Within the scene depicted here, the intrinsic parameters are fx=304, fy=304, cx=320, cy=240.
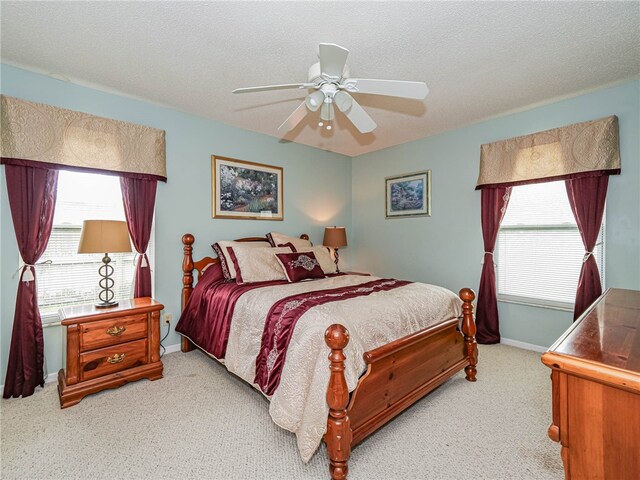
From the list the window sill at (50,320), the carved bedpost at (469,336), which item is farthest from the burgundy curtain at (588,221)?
the window sill at (50,320)

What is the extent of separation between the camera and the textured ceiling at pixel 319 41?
6.01 feet

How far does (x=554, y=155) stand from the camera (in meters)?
3.02

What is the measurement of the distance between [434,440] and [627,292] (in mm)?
1580

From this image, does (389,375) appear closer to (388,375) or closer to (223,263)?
(388,375)

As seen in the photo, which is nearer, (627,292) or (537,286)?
(627,292)

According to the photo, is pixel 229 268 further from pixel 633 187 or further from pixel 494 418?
pixel 633 187

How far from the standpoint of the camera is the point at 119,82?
2682 millimetres

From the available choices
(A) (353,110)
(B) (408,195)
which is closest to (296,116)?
(A) (353,110)

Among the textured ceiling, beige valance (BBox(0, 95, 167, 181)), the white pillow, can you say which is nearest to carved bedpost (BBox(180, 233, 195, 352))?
beige valance (BBox(0, 95, 167, 181))

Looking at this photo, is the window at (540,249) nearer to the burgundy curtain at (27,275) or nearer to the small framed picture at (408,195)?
the small framed picture at (408,195)

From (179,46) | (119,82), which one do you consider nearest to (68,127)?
(119,82)

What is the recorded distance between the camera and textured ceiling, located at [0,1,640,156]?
6.01ft

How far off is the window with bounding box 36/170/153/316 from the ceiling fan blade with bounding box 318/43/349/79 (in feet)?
7.73

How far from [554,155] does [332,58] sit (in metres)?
2.66
